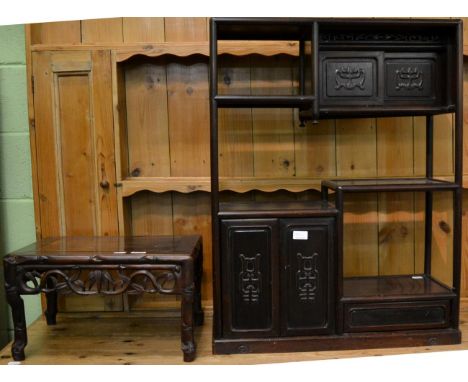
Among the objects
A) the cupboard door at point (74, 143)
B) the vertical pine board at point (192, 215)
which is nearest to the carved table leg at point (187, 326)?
the vertical pine board at point (192, 215)

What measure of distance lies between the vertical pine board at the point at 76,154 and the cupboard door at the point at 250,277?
882mm

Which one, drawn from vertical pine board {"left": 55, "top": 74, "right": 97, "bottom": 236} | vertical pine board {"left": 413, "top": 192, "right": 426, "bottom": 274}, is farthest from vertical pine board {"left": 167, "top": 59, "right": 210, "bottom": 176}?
vertical pine board {"left": 413, "top": 192, "right": 426, "bottom": 274}

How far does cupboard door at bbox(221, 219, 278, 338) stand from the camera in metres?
2.16

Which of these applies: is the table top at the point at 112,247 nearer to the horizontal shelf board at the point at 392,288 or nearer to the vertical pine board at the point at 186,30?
the horizontal shelf board at the point at 392,288

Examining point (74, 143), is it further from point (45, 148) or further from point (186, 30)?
point (186, 30)

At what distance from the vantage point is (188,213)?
106 inches

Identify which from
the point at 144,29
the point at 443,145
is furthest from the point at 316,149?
the point at 144,29

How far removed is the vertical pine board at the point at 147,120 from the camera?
2.63 m

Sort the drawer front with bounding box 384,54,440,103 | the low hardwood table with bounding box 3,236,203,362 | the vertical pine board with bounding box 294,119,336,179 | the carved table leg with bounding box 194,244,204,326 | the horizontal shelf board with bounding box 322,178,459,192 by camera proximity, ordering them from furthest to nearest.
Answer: the vertical pine board with bounding box 294,119,336,179
the carved table leg with bounding box 194,244,204,326
the drawer front with bounding box 384,54,440,103
the horizontal shelf board with bounding box 322,178,459,192
the low hardwood table with bounding box 3,236,203,362

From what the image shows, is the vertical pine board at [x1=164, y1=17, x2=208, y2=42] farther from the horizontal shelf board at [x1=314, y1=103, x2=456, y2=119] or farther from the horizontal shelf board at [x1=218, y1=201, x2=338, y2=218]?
the horizontal shelf board at [x1=218, y1=201, x2=338, y2=218]

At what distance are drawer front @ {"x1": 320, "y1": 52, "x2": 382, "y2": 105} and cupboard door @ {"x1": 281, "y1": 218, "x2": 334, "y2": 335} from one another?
1.97 ft

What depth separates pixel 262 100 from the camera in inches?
83.4

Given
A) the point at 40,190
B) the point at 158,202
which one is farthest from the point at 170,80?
the point at 40,190

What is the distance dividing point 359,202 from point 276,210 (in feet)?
2.33
